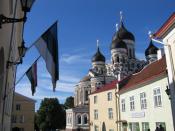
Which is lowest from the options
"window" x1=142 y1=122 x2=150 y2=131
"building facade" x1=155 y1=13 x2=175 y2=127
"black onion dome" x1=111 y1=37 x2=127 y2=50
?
"window" x1=142 y1=122 x2=150 y2=131

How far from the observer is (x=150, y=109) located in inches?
1155

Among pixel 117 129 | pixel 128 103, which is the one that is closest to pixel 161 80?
pixel 128 103

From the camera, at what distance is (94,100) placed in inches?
2095

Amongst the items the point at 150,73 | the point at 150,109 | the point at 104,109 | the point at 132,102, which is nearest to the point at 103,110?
the point at 104,109

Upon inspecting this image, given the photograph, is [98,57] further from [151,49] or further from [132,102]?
[132,102]

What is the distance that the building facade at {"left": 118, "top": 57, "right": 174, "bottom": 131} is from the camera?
25.8 meters

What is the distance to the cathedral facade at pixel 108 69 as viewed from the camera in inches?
3155

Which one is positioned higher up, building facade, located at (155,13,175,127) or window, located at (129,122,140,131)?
building facade, located at (155,13,175,127)

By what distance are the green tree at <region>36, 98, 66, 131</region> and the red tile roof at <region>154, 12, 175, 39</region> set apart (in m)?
59.3

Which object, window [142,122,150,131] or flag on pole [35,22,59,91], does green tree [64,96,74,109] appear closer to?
window [142,122,150,131]

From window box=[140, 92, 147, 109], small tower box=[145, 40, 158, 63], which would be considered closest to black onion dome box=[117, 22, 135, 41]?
small tower box=[145, 40, 158, 63]

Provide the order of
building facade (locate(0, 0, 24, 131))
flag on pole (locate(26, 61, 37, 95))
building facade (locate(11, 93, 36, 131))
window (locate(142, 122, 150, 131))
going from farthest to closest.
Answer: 1. building facade (locate(11, 93, 36, 131))
2. window (locate(142, 122, 150, 131))
3. flag on pole (locate(26, 61, 37, 95))
4. building facade (locate(0, 0, 24, 131))

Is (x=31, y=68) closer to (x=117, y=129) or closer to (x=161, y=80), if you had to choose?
(x=161, y=80)

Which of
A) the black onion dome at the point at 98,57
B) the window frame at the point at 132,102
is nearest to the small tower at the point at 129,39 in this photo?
the black onion dome at the point at 98,57
